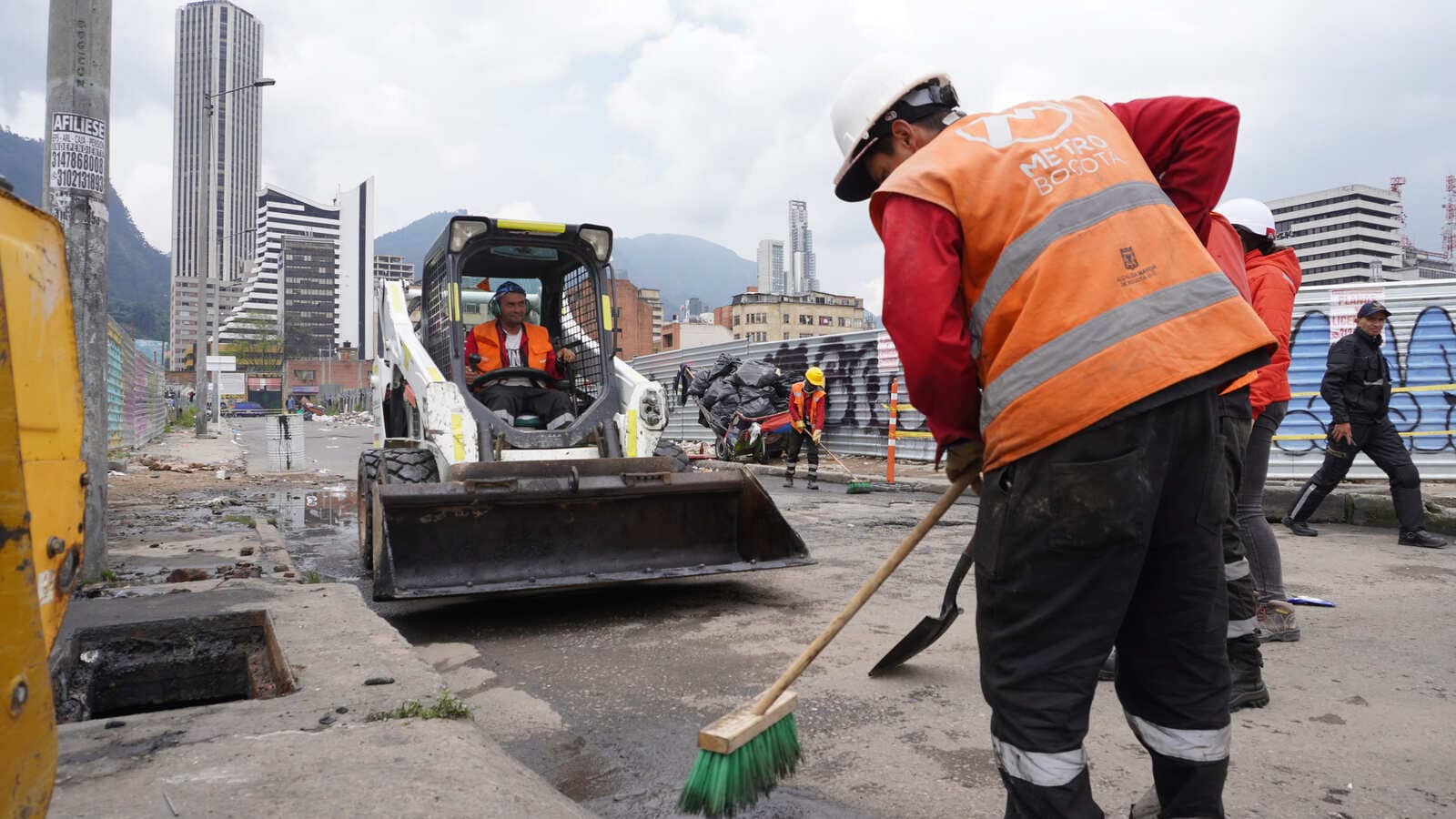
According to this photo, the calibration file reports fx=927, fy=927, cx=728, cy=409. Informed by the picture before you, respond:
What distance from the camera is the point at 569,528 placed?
5055mm

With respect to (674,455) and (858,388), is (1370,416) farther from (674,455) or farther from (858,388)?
(858,388)

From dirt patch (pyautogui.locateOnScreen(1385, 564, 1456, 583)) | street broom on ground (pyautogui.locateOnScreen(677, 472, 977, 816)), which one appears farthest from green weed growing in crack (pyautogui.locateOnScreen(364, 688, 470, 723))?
dirt patch (pyautogui.locateOnScreen(1385, 564, 1456, 583))

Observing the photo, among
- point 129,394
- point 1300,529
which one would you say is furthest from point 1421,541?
point 129,394

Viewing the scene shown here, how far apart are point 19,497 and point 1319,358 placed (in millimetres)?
12590

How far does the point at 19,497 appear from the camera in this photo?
1.40 meters

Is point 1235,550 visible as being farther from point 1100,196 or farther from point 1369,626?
point 1100,196

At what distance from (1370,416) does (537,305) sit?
6.38 m

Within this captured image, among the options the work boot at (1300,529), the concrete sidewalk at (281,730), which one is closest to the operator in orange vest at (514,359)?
the concrete sidewalk at (281,730)

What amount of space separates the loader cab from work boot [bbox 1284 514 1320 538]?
18.2 ft

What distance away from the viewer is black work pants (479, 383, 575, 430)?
6332 mm

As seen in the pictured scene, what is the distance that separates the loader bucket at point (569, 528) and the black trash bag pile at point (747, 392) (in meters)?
11.1

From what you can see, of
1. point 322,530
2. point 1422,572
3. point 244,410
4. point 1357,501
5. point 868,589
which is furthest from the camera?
point 244,410

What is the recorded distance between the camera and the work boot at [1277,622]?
4121mm

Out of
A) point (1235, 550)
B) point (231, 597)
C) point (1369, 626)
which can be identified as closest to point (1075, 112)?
point (1235, 550)
